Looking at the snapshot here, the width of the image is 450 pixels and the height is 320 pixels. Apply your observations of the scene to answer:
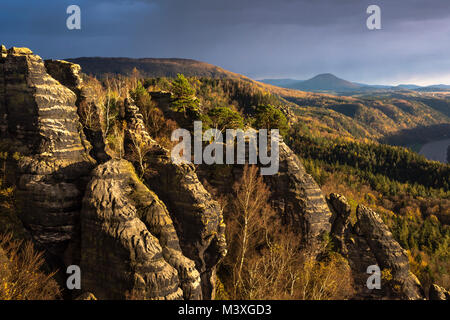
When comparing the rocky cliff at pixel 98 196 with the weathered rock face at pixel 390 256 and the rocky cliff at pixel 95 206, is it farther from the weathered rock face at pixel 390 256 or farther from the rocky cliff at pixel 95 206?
the weathered rock face at pixel 390 256

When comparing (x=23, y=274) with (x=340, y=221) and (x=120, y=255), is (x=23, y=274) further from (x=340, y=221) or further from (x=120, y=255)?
(x=340, y=221)

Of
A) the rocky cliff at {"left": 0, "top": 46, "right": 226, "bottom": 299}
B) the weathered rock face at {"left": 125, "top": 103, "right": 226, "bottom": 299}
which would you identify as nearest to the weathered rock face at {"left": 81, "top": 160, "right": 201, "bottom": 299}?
the rocky cliff at {"left": 0, "top": 46, "right": 226, "bottom": 299}

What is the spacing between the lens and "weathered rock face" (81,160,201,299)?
725 inches

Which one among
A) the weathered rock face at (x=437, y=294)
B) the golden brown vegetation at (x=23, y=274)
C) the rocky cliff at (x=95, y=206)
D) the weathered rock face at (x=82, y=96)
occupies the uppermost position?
the weathered rock face at (x=82, y=96)

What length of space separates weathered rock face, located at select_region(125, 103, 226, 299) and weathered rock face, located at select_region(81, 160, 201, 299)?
4.94 metres

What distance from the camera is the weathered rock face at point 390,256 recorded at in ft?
124

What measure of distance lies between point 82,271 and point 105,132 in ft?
53.9

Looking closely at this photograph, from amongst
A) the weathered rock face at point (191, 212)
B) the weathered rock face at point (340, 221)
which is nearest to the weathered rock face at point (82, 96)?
the weathered rock face at point (191, 212)

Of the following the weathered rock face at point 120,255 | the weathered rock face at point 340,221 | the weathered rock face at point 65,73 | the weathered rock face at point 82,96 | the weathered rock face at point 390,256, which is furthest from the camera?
the weathered rock face at point 340,221

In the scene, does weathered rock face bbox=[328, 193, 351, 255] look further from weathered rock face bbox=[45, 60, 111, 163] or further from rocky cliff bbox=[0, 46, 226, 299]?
weathered rock face bbox=[45, 60, 111, 163]

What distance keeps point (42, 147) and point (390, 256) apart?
46.9 metres

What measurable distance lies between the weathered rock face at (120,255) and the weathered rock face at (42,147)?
130 inches

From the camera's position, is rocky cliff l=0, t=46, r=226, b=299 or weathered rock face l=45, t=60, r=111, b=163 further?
weathered rock face l=45, t=60, r=111, b=163
